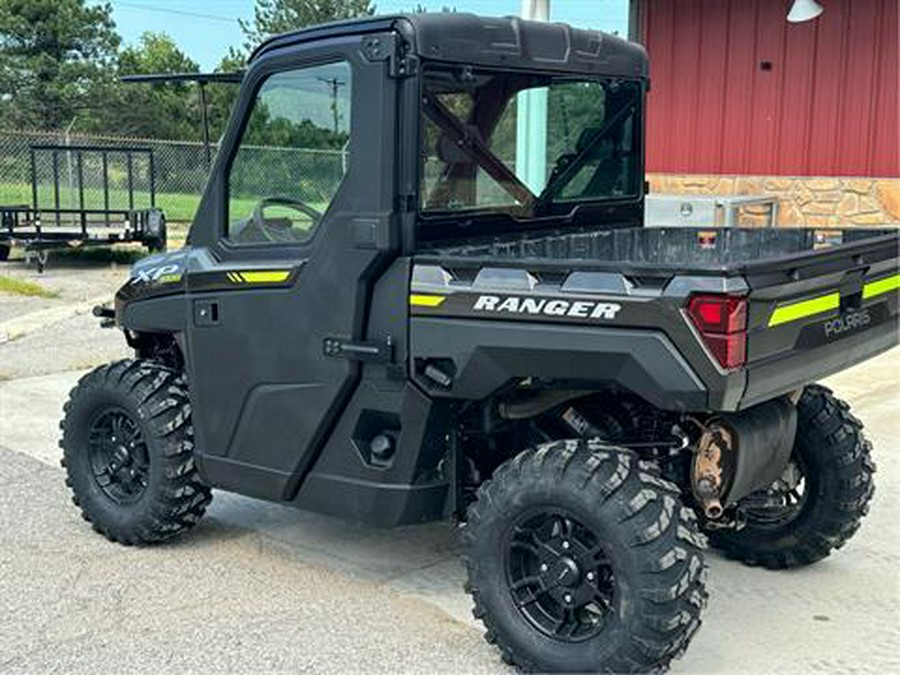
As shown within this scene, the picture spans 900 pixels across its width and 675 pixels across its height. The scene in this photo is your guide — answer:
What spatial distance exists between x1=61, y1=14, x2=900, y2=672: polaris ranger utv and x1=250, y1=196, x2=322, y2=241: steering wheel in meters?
0.01

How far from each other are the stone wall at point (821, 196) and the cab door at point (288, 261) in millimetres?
7467

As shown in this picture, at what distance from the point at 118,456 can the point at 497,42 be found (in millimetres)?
2501

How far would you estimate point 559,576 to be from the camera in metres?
3.64

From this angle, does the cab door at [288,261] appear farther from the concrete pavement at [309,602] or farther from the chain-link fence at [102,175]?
the chain-link fence at [102,175]

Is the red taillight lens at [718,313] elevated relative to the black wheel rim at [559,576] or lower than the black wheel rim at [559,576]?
elevated

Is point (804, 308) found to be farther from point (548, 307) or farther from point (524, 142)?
point (524, 142)

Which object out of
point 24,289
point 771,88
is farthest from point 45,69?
point 771,88

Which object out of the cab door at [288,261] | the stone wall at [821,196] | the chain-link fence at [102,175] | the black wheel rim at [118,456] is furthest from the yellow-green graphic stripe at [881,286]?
the chain-link fence at [102,175]

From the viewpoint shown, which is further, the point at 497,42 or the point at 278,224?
the point at 278,224

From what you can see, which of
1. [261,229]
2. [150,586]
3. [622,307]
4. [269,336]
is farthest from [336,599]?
[622,307]

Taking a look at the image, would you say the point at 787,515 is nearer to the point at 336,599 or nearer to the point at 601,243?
the point at 601,243

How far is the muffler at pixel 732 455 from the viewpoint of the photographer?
3920 mm

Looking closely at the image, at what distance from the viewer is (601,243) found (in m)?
4.72

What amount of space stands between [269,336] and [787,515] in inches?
90.3
